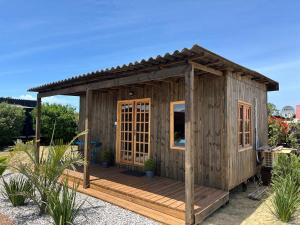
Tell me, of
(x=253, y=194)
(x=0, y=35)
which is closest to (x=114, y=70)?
(x=253, y=194)

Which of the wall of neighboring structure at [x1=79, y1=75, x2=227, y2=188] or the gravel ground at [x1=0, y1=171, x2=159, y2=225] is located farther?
the wall of neighboring structure at [x1=79, y1=75, x2=227, y2=188]

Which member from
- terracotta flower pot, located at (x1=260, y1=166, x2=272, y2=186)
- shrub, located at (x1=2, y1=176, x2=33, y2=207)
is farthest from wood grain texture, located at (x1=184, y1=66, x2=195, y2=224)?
terracotta flower pot, located at (x1=260, y1=166, x2=272, y2=186)

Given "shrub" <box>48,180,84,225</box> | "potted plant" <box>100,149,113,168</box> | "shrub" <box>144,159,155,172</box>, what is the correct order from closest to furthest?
"shrub" <box>48,180,84,225</box> < "shrub" <box>144,159,155,172</box> < "potted plant" <box>100,149,113,168</box>

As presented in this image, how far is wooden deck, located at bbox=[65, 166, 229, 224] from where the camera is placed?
A: 4219mm

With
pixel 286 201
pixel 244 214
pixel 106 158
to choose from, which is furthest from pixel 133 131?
pixel 286 201

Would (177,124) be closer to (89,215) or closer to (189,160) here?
(189,160)

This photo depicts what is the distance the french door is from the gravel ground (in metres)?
2.45

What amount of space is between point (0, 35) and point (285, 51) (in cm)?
1291

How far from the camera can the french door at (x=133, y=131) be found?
718 centimetres

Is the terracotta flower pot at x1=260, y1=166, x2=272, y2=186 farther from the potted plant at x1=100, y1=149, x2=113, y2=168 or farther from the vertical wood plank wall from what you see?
the potted plant at x1=100, y1=149, x2=113, y2=168

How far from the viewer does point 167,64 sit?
452cm

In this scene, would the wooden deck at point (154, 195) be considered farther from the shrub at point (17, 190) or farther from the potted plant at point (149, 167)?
the shrub at point (17, 190)

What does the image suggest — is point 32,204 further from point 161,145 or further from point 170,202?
point 161,145

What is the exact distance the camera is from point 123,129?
796 centimetres
